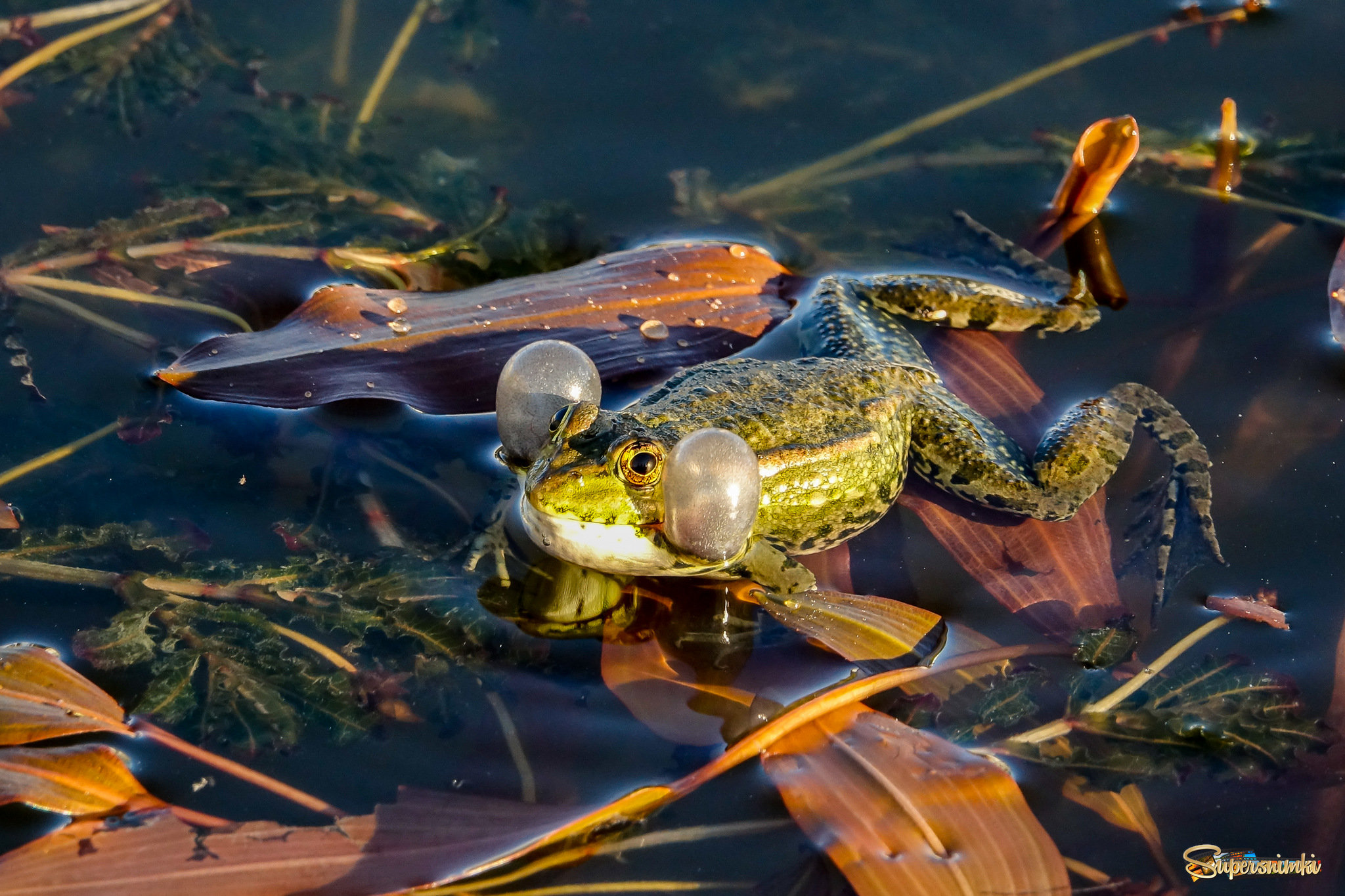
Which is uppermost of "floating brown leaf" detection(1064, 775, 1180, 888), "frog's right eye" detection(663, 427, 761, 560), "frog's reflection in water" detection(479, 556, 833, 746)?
"frog's right eye" detection(663, 427, 761, 560)

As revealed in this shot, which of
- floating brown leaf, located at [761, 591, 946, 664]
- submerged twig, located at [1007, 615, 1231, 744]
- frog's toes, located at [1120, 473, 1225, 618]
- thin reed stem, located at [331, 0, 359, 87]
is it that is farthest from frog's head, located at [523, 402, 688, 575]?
thin reed stem, located at [331, 0, 359, 87]

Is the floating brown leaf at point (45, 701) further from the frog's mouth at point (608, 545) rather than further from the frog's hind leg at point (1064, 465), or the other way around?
the frog's hind leg at point (1064, 465)

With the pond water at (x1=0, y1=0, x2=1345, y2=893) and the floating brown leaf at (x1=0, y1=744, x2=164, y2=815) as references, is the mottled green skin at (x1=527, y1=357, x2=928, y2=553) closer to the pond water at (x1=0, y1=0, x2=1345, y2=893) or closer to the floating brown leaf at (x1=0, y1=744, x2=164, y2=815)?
the pond water at (x1=0, y1=0, x2=1345, y2=893)

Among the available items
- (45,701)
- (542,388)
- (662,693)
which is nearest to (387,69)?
(542,388)

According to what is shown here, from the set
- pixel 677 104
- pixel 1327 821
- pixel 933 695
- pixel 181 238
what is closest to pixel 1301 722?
pixel 1327 821

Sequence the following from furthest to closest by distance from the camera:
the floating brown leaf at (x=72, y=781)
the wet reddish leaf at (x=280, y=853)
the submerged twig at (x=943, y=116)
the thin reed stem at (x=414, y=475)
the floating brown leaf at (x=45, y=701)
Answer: the submerged twig at (x=943, y=116) < the thin reed stem at (x=414, y=475) < the floating brown leaf at (x=45, y=701) < the floating brown leaf at (x=72, y=781) < the wet reddish leaf at (x=280, y=853)

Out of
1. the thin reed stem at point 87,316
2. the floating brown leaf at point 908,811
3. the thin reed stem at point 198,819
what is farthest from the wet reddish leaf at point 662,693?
the thin reed stem at point 87,316

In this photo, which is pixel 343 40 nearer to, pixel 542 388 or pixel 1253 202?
pixel 542 388

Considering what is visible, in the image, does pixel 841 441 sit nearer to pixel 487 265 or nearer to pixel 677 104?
pixel 487 265
